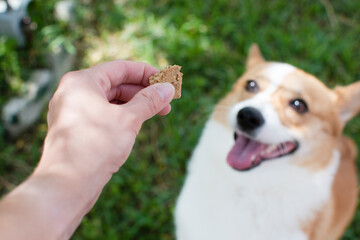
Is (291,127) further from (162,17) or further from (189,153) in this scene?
(162,17)

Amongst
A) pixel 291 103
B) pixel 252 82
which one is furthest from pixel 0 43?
pixel 291 103

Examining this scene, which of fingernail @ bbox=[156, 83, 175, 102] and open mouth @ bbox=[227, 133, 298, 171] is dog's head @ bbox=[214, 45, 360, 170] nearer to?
open mouth @ bbox=[227, 133, 298, 171]

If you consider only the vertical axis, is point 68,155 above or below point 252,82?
above

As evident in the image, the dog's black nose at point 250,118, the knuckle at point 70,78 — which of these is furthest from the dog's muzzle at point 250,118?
the knuckle at point 70,78

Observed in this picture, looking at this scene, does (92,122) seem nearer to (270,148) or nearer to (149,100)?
(149,100)

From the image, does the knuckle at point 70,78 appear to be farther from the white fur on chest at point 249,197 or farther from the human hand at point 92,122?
the white fur on chest at point 249,197

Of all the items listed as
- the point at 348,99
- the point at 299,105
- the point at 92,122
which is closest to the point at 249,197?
the point at 299,105
